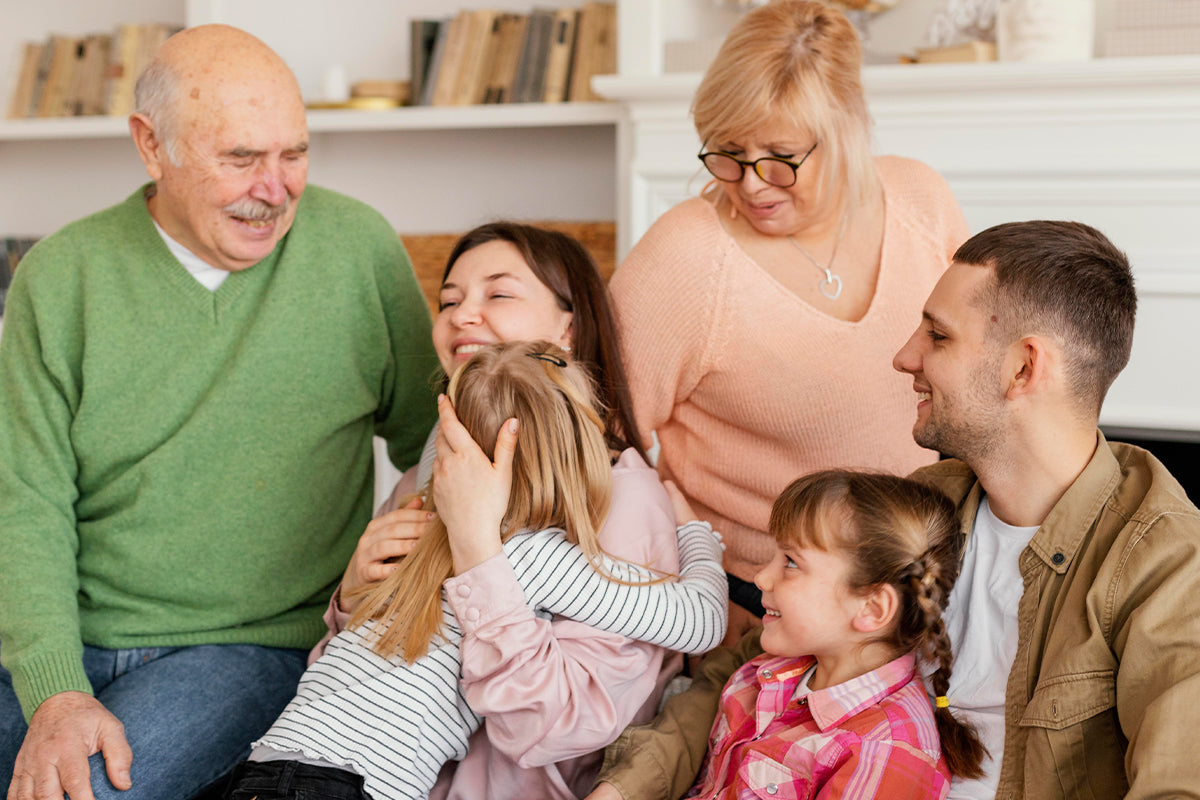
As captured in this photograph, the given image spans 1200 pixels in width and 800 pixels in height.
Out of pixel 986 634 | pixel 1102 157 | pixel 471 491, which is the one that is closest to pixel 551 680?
pixel 471 491

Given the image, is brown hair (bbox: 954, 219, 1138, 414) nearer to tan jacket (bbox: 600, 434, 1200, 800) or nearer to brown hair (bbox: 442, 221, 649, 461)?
tan jacket (bbox: 600, 434, 1200, 800)

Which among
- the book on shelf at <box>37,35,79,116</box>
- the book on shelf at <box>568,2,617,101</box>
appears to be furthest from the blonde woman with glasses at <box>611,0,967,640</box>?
the book on shelf at <box>37,35,79,116</box>

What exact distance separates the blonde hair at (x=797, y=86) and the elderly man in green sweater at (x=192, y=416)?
72 cm

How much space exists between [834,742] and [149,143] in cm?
145

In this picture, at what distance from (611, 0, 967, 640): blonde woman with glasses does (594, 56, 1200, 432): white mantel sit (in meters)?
0.62

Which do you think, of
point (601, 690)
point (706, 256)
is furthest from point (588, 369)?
point (601, 690)

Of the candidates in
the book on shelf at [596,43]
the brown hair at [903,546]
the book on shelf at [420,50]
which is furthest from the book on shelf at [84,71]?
the brown hair at [903,546]

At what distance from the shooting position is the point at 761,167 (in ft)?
5.71

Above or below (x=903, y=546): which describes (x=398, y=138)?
above

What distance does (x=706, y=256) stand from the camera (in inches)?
71.7

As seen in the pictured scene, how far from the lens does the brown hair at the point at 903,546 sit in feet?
4.35

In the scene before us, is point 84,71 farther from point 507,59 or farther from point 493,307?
point 493,307

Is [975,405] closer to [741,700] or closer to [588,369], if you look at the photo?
[741,700]

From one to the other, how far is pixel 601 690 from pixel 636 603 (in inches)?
Answer: 4.7
